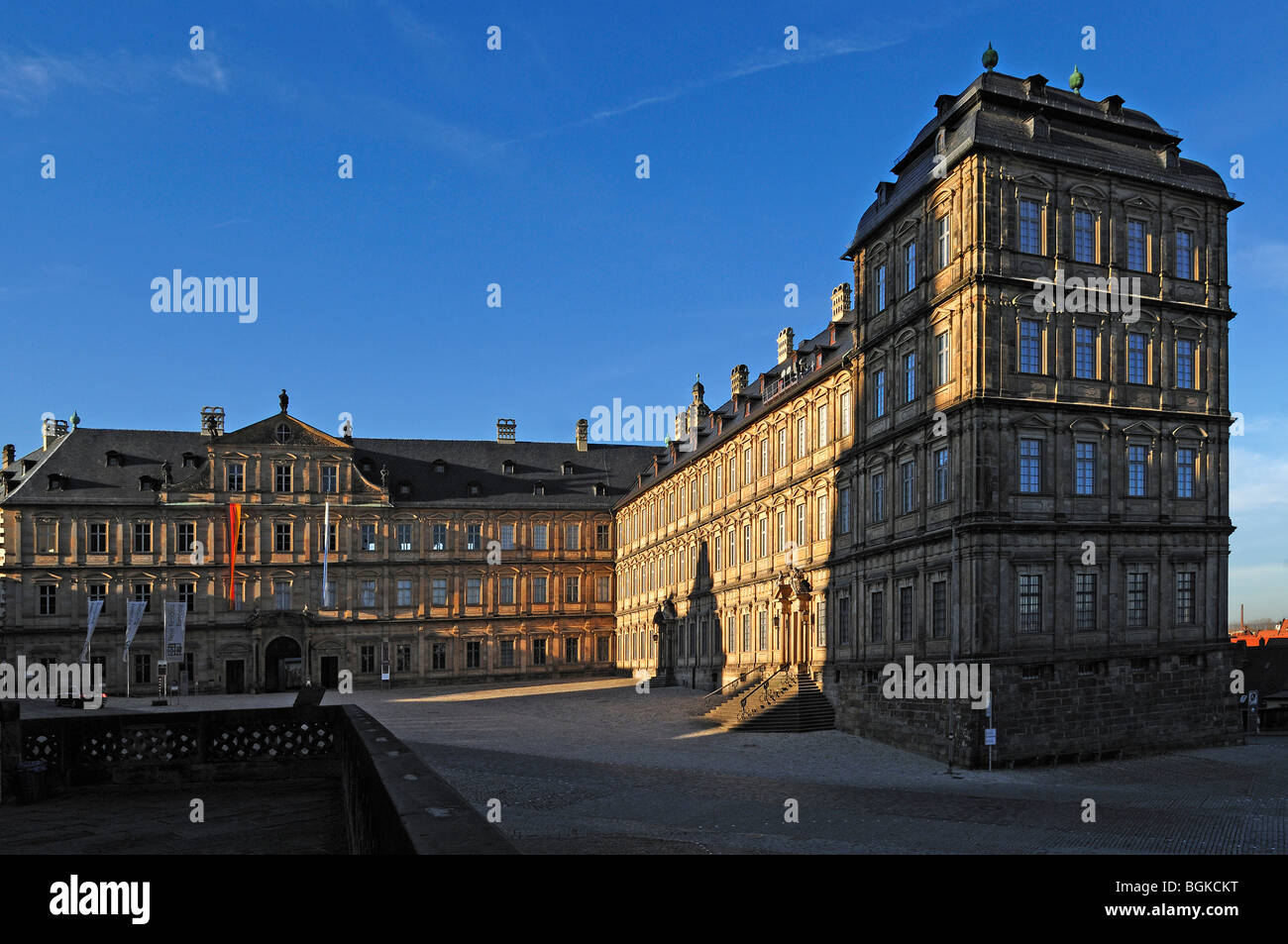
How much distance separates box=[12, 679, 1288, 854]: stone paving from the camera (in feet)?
59.4

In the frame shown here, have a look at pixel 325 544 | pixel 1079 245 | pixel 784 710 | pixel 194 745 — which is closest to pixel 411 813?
pixel 194 745

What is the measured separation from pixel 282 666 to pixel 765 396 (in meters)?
37.6

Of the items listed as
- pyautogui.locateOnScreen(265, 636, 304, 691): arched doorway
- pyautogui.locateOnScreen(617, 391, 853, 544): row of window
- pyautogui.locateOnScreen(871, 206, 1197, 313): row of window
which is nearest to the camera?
pyautogui.locateOnScreen(871, 206, 1197, 313): row of window

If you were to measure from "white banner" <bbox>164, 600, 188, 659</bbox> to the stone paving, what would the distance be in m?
13.1

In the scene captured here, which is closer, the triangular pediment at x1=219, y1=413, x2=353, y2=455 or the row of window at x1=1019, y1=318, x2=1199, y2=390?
the row of window at x1=1019, y1=318, x2=1199, y2=390

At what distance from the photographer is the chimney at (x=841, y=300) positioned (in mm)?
50406

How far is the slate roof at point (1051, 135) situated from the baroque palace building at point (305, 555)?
43.0 metres

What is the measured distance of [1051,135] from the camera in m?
33.2

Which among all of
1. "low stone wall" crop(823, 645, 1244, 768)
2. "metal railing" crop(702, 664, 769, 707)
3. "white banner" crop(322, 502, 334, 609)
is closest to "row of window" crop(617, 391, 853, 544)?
"metal railing" crop(702, 664, 769, 707)

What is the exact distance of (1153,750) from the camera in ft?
108

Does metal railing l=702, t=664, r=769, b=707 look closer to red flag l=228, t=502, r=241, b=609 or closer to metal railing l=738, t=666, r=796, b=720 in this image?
metal railing l=738, t=666, r=796, b=720
